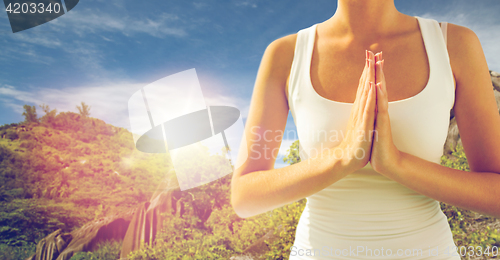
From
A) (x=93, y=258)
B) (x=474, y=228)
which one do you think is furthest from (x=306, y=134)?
(x=93, y=258)

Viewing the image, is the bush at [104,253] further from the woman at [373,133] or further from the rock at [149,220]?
the woman at [373,133]

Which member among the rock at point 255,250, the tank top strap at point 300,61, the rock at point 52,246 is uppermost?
the tank top strap at point 300,61

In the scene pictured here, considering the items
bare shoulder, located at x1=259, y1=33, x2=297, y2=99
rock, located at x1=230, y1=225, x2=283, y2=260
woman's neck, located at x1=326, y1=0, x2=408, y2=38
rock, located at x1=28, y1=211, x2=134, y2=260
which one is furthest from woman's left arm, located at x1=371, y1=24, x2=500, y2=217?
rock, located at x1=28, y1=211, x2=134, y2=260

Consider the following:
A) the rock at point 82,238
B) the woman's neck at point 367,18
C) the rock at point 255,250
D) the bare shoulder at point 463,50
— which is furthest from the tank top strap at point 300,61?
the rock at point 82,238

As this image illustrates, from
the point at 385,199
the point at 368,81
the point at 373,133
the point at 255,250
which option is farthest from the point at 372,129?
the point at 255,250

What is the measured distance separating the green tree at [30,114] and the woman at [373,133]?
14408 mm

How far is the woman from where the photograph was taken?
110 cm

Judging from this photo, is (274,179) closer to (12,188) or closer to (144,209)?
(144,209)

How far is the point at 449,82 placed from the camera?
4.12 feet

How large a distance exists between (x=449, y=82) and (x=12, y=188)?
556 inches

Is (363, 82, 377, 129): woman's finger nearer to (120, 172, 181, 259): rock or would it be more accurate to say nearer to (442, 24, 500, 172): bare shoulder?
(442, 24, 500, 172): bare shoulder

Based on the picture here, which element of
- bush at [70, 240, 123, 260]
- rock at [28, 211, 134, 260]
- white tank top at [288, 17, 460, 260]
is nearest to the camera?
white tank top at [288, 17, 460, 260]

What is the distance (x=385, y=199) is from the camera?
1.22 meters

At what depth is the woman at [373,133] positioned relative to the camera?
1104 mm
